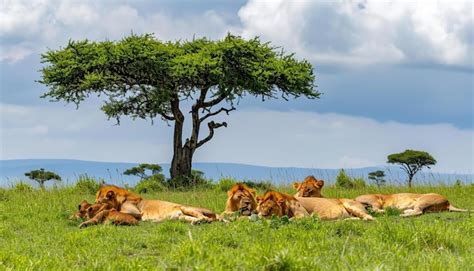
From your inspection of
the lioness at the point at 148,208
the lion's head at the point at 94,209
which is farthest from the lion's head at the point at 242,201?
the lion's head at the point at 94,209

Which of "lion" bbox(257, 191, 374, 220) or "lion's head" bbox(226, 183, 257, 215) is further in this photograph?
"lion's head" bbox(226, 183, 257, 215)

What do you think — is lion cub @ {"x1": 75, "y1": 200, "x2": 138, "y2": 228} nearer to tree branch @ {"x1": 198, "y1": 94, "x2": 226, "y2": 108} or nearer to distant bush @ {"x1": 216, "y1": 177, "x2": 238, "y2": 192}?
distant bush @ {"x1": 216, "y1": 177, "x2": 238, "y2": 192}

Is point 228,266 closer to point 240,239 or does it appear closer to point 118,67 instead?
point 240,239

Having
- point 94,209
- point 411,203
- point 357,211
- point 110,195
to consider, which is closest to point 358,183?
point 411,203

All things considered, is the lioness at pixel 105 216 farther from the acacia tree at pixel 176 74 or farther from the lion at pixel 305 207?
the acacia tree at pixel 176 74

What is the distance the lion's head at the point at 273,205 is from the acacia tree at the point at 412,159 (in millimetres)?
32469

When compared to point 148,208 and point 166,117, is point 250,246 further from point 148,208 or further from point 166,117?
point 166,117

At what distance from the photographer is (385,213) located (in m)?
12.6

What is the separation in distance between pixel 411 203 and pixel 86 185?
1174 cm

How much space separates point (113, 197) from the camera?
12172 mm

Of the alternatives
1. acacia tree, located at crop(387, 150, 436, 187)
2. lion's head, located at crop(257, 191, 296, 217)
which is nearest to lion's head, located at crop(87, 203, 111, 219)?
lion's head, located at crop(257, 191, 296, 217)

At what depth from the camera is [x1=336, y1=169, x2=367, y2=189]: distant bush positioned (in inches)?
905

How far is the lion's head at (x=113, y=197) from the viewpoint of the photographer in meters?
12.0

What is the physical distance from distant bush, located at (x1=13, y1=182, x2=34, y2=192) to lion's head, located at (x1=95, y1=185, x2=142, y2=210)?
10175 millimetres
